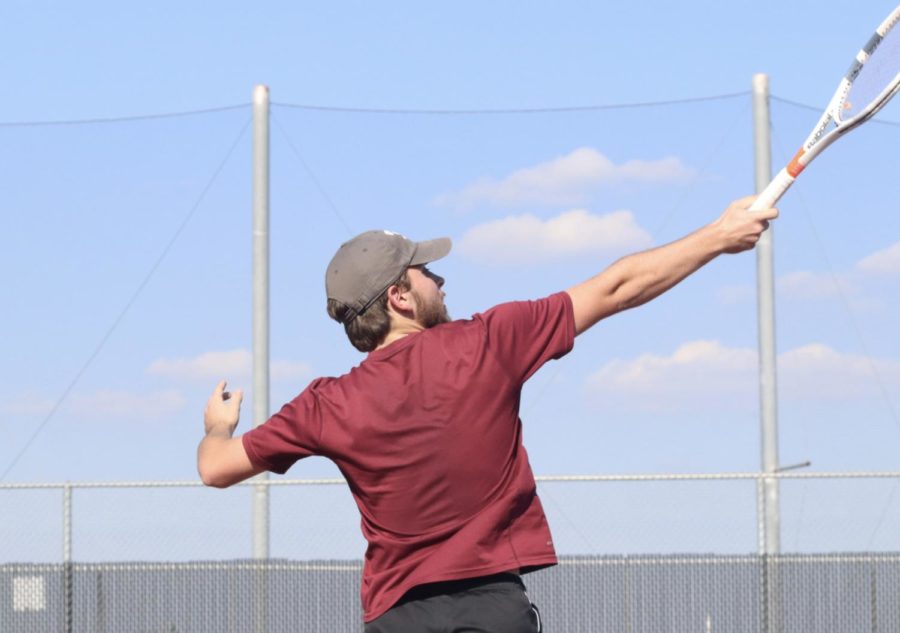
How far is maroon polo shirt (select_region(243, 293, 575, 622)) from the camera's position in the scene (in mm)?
3078

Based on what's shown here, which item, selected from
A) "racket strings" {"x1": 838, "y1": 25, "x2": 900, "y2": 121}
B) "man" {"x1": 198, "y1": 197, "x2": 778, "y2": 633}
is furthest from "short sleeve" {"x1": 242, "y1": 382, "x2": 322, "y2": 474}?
"racket strings" {"x1": 838, "y1": 25, "x2": 900, "y2": 121}

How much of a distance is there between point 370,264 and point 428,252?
5.1 inches

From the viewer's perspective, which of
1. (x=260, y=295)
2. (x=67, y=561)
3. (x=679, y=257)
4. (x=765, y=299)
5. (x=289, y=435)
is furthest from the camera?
(x=260, y=295)

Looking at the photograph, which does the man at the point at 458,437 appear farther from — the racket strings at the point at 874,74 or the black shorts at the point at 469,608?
the racket strings at the point at 874,74

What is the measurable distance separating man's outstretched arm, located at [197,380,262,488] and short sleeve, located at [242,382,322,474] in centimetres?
3

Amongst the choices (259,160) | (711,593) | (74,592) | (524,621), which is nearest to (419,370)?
(524,621)

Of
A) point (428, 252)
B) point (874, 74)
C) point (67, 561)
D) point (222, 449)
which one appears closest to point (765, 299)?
point (67, 561)

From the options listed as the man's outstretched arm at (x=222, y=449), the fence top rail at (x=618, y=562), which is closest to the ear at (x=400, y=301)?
the man's outstretched arm at (x=222, y=449)

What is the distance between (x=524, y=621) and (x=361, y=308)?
699 millimetres

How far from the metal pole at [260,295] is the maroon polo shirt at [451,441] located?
6405mm

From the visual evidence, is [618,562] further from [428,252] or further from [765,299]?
[428,252]

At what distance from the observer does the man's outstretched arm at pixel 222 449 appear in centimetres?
327

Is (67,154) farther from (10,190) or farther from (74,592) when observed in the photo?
(74,592)

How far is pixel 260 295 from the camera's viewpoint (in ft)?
34.2
